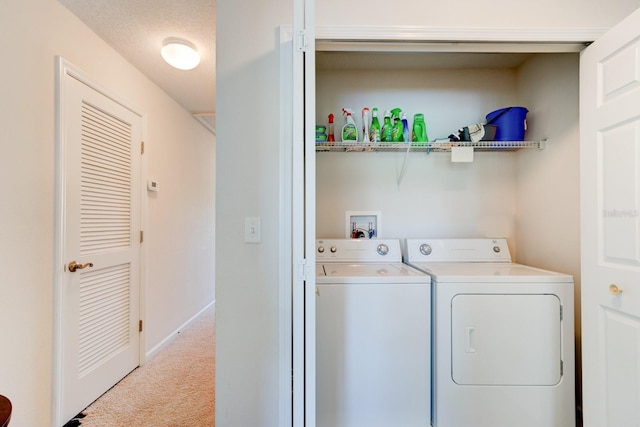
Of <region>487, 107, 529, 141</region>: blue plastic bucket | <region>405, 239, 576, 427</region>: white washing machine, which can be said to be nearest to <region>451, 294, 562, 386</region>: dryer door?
<region>405, 239, 576, 427</region>: white washing machine

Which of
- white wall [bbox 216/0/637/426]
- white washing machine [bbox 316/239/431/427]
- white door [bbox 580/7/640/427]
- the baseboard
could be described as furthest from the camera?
the baseboard


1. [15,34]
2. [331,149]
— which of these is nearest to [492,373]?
[331,149]

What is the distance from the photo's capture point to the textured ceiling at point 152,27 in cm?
164

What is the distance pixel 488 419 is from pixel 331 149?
182 cm

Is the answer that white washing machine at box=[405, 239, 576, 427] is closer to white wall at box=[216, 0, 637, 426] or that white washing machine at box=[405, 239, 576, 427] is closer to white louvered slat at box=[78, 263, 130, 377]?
white wall at box=[216, 0, 637, 426]

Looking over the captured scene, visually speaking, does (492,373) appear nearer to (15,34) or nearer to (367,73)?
(367,73)

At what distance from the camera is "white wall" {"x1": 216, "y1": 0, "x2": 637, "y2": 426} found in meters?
1.35

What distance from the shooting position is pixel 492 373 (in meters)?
1.45

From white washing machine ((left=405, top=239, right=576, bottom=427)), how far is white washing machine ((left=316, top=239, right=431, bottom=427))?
0.33 feet

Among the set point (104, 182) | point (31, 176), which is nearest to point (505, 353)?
point (31, 176)

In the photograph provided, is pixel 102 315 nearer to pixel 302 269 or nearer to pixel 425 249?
pixel 302 269

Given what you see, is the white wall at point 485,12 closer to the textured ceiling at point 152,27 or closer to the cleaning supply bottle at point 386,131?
the cleaning supply bottle at point 386,131

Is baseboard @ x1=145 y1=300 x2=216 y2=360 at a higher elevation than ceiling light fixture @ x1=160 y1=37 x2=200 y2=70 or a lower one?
lower

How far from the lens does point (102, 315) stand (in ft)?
6.55
